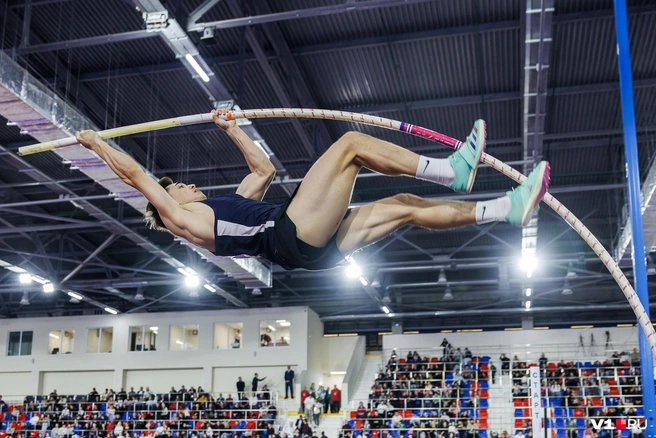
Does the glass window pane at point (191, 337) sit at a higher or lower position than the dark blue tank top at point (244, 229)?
higher

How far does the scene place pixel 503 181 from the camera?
683 inches

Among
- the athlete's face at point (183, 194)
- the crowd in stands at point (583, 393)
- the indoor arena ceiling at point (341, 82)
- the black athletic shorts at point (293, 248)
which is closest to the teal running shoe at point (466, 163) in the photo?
the black athletic shorts at point (293, 248)

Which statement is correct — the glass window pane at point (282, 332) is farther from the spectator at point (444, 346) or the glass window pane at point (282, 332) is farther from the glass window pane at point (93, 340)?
the glass window pane at point (93, 340)

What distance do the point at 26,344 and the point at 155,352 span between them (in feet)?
19.4

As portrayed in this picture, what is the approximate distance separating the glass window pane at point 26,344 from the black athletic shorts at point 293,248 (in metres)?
29.5

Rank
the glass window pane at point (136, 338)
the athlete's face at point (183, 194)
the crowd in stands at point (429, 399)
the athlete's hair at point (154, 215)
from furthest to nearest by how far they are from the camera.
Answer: the glass window pane at point (136, 338) < the crowd in stands at point (429, 399) < the athlete's hair at point (154, 215) < the athlete's face at point (183, 194)

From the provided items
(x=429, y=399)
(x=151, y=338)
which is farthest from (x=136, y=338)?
(x=429, y=399)

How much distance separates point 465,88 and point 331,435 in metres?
15.2

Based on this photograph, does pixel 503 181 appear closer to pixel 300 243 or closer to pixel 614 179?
pixel 614 179

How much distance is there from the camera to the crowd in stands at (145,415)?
78.5 ft

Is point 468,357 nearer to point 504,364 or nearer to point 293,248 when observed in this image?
point 504,364

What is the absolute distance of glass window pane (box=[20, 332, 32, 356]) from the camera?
1220 inches

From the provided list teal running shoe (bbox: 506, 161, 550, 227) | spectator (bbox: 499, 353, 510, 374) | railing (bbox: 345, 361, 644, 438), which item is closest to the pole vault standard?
teal running shoe (bbox: 506, 161, 550, 227)

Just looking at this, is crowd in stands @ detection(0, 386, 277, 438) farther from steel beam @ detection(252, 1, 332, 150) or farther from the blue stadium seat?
steel beam @ detection(252, 1, 332, 150)
